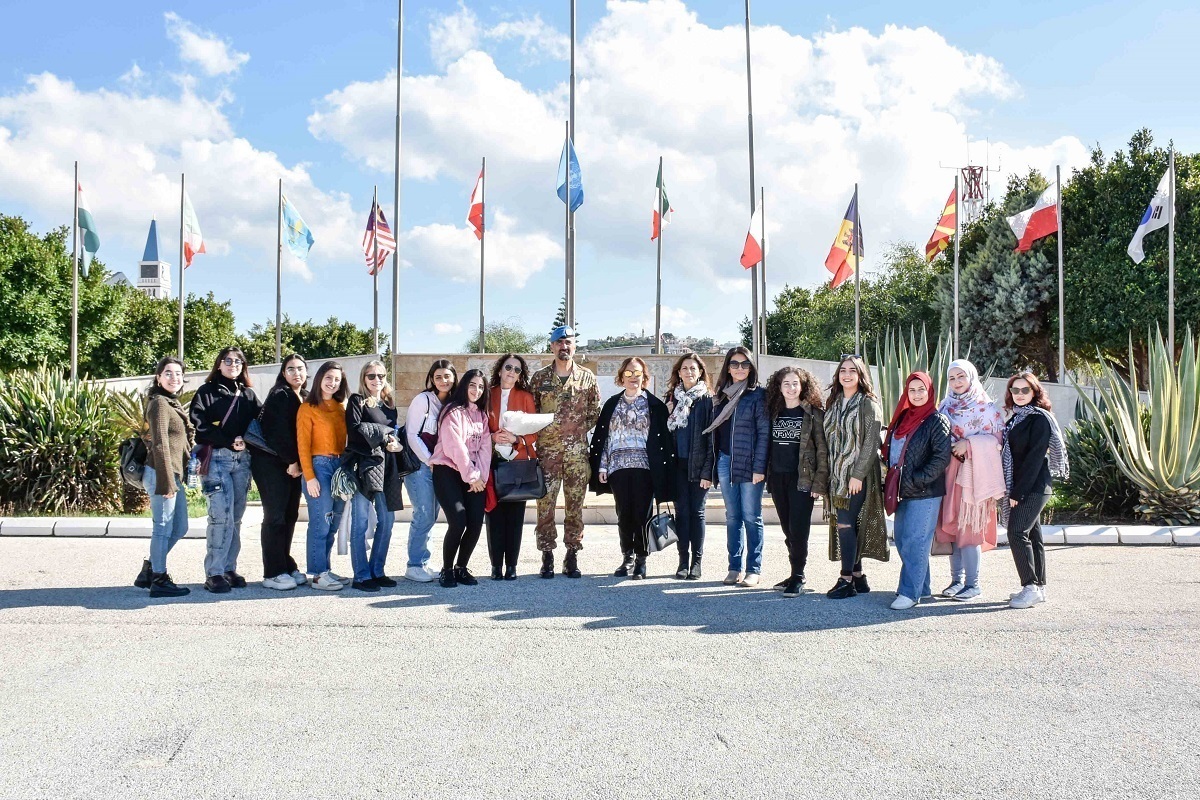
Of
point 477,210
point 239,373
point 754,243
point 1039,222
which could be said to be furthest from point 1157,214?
point 239,373

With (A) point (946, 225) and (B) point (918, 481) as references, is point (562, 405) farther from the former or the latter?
(A) point (946, 225)

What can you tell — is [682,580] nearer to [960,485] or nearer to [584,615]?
[584,615]

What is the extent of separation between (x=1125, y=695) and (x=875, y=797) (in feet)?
6.14

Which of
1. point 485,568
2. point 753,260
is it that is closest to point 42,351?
point 753,260

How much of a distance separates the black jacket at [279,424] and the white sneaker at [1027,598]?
16.2 feet

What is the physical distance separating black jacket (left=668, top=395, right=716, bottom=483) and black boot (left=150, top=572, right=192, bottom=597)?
370 cm

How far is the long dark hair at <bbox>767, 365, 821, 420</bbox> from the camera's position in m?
6.91

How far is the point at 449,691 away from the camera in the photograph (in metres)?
4.45

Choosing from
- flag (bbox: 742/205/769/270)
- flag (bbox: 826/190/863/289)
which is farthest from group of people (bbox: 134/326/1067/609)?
flag (bbox: 826/190/863/289)

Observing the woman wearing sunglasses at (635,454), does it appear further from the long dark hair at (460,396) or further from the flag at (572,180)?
the flag at (572,180)

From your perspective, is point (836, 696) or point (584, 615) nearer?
point (836, 696)

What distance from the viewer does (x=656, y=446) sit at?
7.36m

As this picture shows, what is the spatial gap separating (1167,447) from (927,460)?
539 centimetres

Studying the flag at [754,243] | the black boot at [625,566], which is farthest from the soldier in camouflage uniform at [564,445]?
the flag at [754,243]
